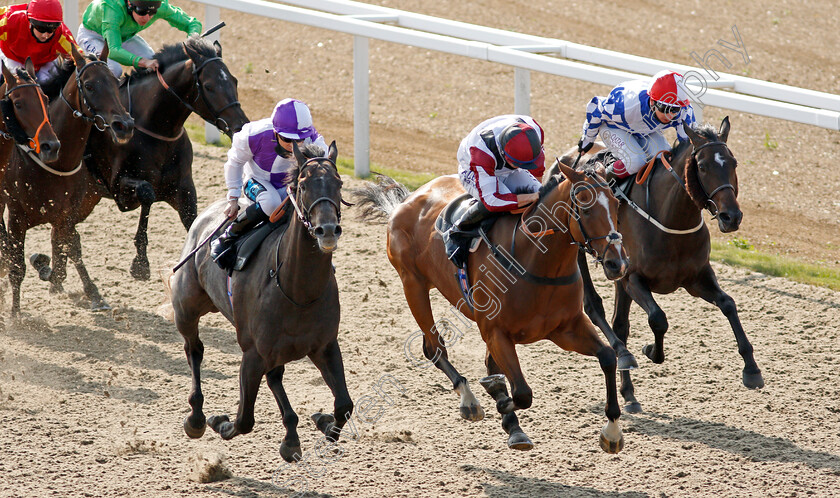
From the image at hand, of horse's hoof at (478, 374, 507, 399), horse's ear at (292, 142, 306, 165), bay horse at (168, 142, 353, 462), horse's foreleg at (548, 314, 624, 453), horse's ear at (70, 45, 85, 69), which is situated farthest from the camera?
horse's ear at (70, 45, 85, 69)

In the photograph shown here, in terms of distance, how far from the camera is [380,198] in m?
6.98

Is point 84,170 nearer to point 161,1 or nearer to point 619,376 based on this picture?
point 161,1

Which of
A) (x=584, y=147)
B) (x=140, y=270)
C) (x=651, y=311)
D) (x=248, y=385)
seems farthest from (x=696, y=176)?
(x=140, y=270)

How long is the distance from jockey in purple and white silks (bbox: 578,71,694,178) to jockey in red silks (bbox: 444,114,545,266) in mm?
1161

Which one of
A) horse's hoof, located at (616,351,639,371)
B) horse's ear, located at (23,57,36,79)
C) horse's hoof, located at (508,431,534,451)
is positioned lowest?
horse's hoof, located at (508,431,534,451)

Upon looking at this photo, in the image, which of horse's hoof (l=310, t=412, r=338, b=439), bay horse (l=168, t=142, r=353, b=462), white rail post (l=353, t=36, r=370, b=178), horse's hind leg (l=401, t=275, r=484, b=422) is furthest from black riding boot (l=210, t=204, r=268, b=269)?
white rail post (l=353, t=36, r=370, b=178)

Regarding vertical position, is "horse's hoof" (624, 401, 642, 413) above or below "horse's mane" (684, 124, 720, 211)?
below

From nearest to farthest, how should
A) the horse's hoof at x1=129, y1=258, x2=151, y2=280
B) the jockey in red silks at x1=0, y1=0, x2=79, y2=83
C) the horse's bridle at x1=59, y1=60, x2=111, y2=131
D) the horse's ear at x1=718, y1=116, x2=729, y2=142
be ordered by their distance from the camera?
the horse's ear at x1=718, y1=116, x2=729, y2=142, the horse's bridle at x1=59, y1=60, x2=111, y2=131, the jockey in red silks at x1=0, y1=0, x2=79, y2=83, the horse's hoof at x1=129, y1=258, x2=151, y2=280

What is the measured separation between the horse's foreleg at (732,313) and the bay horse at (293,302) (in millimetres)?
2535

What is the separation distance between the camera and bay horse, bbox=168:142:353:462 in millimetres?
4711

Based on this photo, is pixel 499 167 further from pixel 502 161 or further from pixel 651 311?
pixel 651 311

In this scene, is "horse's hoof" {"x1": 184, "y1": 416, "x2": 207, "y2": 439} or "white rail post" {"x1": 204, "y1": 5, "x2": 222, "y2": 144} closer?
"horse's hoof" {"x1": 184, "y1": 416, "x2": 207, "y2": 439}

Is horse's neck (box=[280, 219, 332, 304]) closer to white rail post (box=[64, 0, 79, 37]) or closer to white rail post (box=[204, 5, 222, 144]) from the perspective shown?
Result: white rail post (box=[204, 5, 222, 144])

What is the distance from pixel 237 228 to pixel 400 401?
6.06ft
